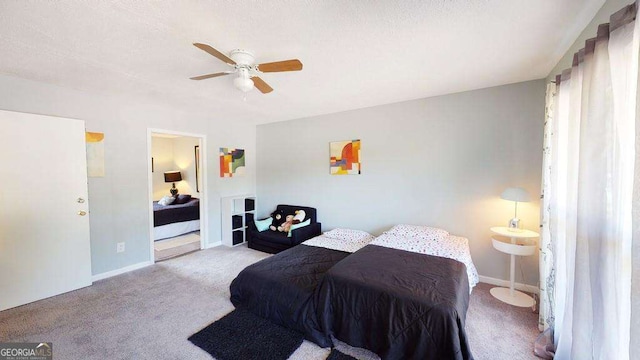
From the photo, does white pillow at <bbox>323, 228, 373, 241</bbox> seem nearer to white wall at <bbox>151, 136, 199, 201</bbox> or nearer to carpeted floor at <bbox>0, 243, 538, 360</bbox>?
carpeted floor at <bbox>0, 243, 538, 360</bbox>

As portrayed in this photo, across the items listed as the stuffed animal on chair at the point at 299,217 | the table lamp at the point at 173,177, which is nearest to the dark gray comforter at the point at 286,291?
the stuffed animal on chair at the point at 299,217

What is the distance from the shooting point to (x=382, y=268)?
2125 millimetres

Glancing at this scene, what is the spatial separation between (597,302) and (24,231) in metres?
4.80

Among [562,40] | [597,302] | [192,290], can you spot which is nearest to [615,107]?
[597,302]

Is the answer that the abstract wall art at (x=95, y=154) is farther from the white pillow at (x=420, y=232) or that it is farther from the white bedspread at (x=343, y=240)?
the white pillow at (x=420, y=232)

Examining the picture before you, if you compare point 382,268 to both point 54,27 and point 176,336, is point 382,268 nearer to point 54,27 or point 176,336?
point 176,336

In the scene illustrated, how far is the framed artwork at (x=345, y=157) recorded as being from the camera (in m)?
3.88

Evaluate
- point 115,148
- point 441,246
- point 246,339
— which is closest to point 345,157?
point 441,246

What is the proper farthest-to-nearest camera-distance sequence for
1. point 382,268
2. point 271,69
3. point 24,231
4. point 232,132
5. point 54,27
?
point 232,132
point 24,231
point 382,268
point 271,69
point 54,27

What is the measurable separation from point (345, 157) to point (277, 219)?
177 centimetres

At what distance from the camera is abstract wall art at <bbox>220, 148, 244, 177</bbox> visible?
4523mm

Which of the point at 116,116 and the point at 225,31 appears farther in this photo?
the point at 116,116

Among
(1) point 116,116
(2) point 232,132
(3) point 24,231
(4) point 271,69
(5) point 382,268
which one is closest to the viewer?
(4) point 271,69

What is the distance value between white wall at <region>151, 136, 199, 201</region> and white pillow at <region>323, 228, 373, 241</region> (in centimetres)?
423
